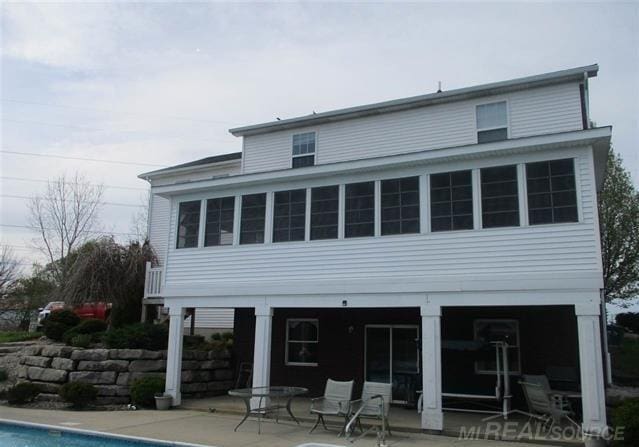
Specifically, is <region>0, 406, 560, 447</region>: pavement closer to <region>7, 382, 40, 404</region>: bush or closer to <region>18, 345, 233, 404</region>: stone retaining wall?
<region>7, 382, 40, 404</region>: bush

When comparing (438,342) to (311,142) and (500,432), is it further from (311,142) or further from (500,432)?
(311,142)

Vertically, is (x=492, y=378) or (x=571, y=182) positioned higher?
(x=571, y=182)

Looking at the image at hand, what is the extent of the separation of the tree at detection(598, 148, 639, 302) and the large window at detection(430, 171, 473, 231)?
1498 cm

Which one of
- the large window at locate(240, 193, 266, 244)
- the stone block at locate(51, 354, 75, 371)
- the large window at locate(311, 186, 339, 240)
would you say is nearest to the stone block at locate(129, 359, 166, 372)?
the stone block at locate(51, 354, 75, 371)

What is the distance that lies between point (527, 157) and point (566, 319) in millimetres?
4986

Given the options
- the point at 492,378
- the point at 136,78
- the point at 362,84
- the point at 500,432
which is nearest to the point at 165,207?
the point at 136,78

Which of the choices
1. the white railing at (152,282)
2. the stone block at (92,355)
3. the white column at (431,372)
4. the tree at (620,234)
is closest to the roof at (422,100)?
the white railing at (152,282)

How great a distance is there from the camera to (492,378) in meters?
14.4

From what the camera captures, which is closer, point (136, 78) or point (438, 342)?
point (438, 342)

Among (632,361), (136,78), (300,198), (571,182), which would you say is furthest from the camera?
(632,361)

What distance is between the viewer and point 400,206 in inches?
487

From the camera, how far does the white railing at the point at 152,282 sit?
1616 centimetres

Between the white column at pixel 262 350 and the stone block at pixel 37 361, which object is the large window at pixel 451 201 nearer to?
the white column at pixel 262 350

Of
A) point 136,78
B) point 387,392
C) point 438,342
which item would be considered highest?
point 136,78
